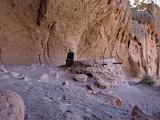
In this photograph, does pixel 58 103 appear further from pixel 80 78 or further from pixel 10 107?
→ pixel 80 78

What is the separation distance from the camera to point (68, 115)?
13.1ft

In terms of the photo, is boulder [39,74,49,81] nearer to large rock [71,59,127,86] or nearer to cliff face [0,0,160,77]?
large rock [71,59,127,86]

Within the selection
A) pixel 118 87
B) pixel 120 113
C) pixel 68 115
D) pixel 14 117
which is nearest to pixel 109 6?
pixel 118 87

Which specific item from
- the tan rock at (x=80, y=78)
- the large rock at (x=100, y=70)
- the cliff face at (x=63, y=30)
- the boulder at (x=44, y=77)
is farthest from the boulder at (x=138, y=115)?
the cliff face at (x=63, y=30)

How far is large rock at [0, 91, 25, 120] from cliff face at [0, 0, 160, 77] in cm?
572

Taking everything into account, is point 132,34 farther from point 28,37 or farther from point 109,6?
point 28,37

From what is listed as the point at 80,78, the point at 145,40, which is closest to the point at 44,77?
the point at 80,78

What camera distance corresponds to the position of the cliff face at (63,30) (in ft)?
29.2

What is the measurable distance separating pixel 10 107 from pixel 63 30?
7.43 metres

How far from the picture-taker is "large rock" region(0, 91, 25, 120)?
286 cm

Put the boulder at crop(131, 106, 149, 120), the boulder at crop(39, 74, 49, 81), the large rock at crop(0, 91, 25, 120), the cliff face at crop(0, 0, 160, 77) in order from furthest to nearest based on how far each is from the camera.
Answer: the cliff face at crop(0, 0, 160, 77) → the boulder at crop(39, 74, 49, 81) → the boulder at crop(131, 106, 149, 120) → the large rock at crop(0, 91, 25, 120)

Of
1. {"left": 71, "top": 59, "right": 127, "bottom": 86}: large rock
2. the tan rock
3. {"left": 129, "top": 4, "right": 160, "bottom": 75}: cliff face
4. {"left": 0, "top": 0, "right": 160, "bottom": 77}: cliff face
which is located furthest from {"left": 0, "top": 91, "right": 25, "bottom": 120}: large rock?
{"left": 129, "top": 4, "right": 160, "bottom": 75}: cliff face

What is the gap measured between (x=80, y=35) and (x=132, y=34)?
380 centimetres

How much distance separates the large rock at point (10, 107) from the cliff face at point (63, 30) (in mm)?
5715
